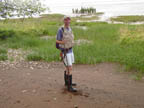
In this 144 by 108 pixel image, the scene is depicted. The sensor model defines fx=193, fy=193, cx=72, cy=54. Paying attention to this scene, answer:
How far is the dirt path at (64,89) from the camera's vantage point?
430 centimetres

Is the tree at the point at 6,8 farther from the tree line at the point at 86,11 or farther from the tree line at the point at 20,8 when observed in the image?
the tree line at the point at 86,11

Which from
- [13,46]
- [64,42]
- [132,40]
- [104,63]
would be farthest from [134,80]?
[13,46]

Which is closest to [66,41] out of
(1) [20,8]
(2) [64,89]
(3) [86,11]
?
(2) [64,89]

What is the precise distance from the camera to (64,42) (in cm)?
459

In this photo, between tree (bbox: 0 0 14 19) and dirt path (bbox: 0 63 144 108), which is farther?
tree (bbox: 0 0 14 19)

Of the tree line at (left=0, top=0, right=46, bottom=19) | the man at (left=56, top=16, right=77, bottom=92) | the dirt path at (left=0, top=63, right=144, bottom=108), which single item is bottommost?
the dirt path at (left=0, top=63, right=144, bottom=108)

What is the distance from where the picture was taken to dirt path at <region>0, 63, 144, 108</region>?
430 centimetres

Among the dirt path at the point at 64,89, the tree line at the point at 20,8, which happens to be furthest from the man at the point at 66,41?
the tree line at the point at 20,8

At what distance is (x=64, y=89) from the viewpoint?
508 centimetres

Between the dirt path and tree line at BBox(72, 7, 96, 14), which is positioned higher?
tree line at BBox(72, 7, 96, 14)

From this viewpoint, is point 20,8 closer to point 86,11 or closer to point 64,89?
point 64,89

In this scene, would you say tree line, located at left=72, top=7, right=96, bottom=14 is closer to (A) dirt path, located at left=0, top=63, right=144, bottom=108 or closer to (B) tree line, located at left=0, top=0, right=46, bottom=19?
(B) tree line, located at left=0, top=0, right=46, bottom=19

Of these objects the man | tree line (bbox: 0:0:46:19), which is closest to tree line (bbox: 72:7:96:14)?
tree line (bbox: 0:0:46:19)

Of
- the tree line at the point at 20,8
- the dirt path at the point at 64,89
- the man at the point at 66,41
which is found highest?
the tree line at the point at 20,8
